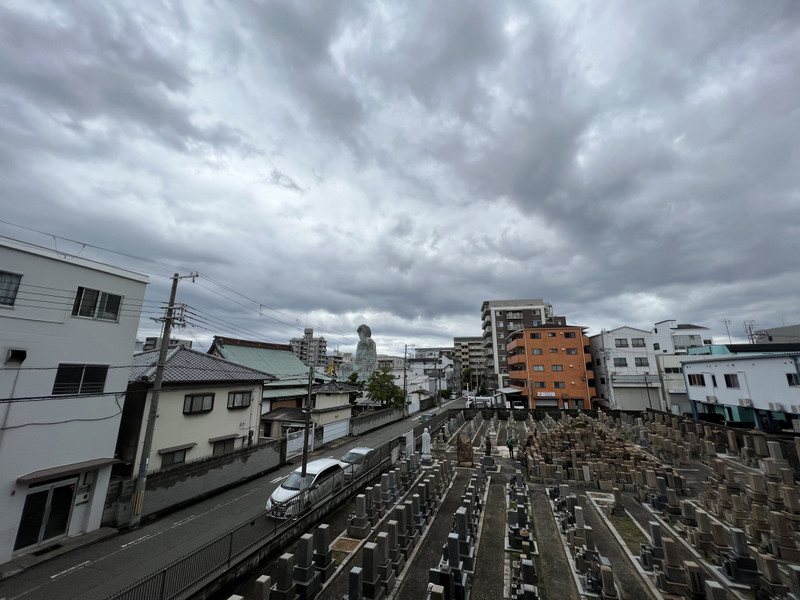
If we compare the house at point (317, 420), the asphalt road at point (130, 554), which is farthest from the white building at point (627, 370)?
the asphalt road at point (130, 554)

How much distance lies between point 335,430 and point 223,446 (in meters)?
10.8

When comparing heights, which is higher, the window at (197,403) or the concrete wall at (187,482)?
the window at (197,403)

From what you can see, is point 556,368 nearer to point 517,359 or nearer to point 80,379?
point 517,359

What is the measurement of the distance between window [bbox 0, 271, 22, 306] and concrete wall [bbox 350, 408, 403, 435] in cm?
2528

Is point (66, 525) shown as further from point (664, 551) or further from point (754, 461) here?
point (754, 461)

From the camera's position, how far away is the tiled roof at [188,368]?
698 inches

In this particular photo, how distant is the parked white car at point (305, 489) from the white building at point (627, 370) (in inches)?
1830

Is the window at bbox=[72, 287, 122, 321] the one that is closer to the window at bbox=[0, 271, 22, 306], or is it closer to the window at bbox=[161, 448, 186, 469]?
the window at bbox=[0, 271, 22, 306]

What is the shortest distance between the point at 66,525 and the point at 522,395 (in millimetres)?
53647

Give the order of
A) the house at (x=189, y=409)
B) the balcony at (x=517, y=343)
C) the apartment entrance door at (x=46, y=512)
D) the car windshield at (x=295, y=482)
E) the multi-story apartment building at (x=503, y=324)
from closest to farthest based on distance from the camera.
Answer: the apartment entrance door at (x=46, y=512), the car windshield at (x=295, y=482), the house at (x=189, y=409), the balcony at (x=517, y=343), the multi-story apartment building at (x=503, y=324)

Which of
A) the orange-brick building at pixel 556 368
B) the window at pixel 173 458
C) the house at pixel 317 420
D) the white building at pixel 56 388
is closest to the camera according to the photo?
the white building at pixel 56 388

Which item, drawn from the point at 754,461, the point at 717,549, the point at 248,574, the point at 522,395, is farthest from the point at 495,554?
the point at 522,395

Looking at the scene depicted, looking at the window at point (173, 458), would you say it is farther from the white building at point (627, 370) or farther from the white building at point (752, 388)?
the white building at point (627, 370)

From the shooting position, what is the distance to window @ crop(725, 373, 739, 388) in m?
29.3
